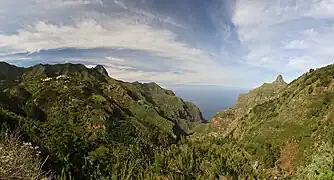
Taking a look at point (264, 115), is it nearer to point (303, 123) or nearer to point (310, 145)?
point (303, 123)

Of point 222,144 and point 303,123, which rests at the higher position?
point 303,123

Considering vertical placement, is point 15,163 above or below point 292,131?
above

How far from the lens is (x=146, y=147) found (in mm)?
145625

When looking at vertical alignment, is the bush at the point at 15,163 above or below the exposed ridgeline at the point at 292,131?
above

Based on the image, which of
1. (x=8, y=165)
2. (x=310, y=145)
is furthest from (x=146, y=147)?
(x=8, y=165)

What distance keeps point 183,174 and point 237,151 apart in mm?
29177

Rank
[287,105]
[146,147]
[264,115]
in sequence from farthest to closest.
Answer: [146,147] → [264,115] → [287,105]

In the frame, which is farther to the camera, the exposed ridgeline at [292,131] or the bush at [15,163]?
the exposed ridgeline at [292,131]

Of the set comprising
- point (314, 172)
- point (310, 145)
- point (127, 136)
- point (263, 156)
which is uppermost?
point (314, 172)

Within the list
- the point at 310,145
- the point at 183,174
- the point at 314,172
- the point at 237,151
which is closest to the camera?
the point at 314,172

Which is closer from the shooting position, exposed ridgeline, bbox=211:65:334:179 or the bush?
the bush

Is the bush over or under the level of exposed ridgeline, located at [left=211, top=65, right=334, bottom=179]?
over

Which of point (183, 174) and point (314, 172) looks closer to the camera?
point (314, 172)

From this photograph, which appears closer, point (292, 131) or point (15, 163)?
point (15, 163)
